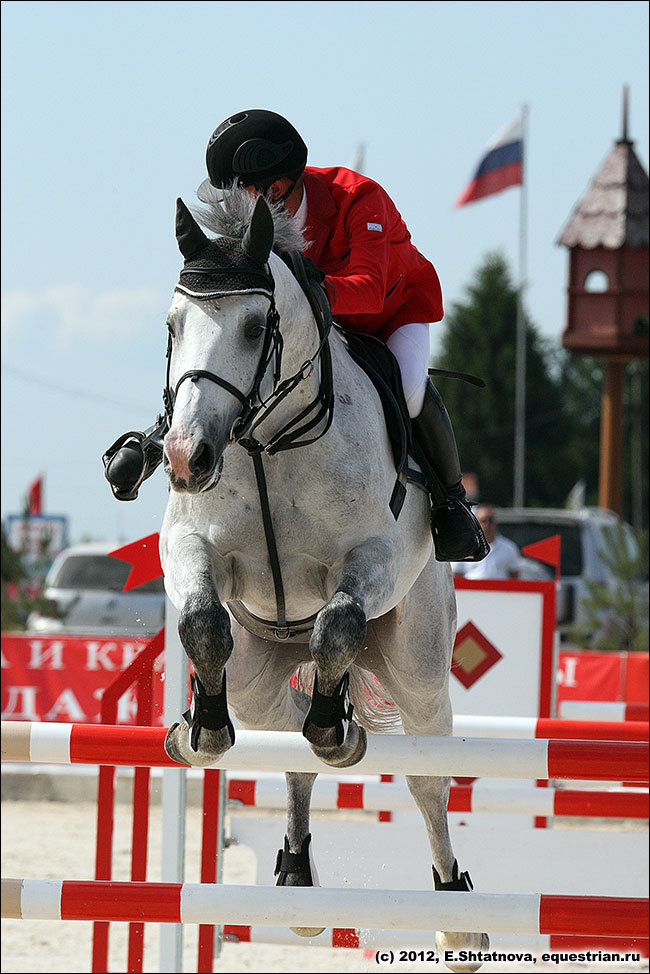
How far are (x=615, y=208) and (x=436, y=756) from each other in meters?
13.7

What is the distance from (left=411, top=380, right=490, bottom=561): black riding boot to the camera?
3.59 metres

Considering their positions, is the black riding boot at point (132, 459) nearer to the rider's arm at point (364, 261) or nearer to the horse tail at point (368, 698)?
the rider's arm at point (364, 261)

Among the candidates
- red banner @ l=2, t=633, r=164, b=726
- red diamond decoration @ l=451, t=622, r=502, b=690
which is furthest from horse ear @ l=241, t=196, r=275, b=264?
red banner @ l=2, t=633, r=164, b=726

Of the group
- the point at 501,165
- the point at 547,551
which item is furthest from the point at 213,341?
the point at 501,165

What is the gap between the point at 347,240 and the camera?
333 cm

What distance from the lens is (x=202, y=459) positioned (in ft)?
8.25

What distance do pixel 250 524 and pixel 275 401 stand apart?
0.32 meters

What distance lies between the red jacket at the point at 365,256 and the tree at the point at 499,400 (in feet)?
139

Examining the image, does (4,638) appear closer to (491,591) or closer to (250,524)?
(491,591)

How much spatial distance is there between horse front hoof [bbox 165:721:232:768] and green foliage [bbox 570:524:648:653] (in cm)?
753

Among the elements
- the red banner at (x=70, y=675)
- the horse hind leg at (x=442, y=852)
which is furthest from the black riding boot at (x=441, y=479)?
the red banner at (x=70, y=675)

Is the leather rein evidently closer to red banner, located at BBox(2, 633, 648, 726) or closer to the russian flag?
red banner, located at BBox(2, 633, 648, 726)

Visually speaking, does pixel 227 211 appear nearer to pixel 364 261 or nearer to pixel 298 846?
pixel 364 261

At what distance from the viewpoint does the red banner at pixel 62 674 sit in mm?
8992
